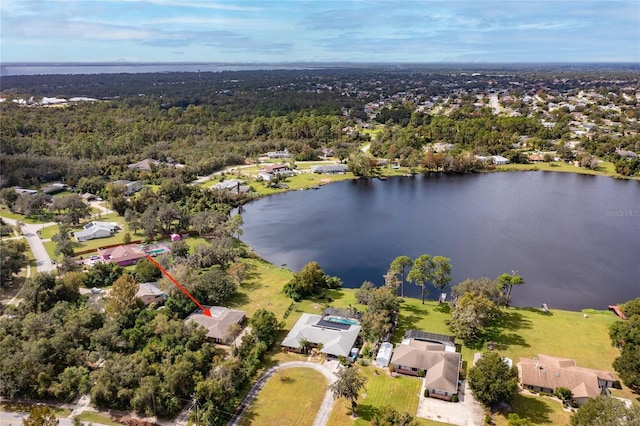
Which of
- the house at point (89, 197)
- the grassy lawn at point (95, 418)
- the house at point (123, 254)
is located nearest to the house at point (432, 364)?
the grassy lawn at point (95, 418)

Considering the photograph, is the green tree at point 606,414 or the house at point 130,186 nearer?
the green tree at point 606,414

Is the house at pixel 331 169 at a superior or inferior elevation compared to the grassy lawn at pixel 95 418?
superior

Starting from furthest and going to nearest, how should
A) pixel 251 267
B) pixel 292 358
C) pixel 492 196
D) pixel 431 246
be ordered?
pixel 492 196, pixel 431 246, pixel 251 267, pixel 292 358

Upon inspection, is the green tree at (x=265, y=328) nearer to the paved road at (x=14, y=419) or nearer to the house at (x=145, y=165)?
A: the paved road at (x=14, y=419)

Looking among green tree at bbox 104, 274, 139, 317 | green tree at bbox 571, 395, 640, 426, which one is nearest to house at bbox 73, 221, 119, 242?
green tree at bbox 104, 274, 139, 317

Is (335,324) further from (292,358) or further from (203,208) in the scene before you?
(203,208)

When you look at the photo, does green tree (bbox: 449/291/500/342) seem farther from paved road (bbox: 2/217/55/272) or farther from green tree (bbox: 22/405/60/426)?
paved road (bbox: 2/217/55/272)

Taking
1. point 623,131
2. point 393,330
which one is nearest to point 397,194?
point 393,330
